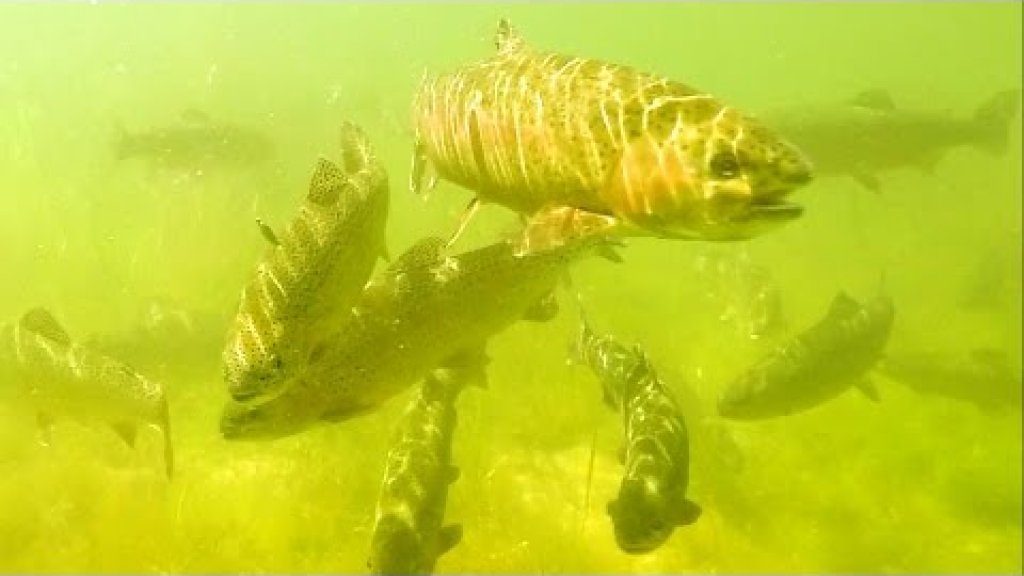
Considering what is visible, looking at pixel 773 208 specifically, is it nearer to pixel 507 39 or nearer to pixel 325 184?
pixel 325 184

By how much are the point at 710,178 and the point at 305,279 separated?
7.11 ft

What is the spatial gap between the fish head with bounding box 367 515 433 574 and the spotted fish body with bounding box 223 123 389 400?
146cm

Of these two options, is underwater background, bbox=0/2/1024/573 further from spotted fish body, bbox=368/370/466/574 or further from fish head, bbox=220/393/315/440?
fish head, bbox=220/393/315/440

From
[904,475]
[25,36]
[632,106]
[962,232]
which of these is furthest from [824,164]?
[25,36]

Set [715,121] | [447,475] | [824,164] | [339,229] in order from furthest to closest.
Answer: [824,164] → [447,475] → [339,229] → [715,121]

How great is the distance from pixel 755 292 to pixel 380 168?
6937 millimetres

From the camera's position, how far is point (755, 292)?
35.3 feet

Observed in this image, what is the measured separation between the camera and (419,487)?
215 inches

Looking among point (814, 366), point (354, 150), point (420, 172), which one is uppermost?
point (354, 150)

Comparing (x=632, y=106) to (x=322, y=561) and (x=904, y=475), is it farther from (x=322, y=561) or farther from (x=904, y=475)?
(x=904, y=475)

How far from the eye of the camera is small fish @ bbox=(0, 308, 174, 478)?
6082mm

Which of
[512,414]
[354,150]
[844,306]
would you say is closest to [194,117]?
[512,414]

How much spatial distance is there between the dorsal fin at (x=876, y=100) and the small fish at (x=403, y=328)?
8.28m

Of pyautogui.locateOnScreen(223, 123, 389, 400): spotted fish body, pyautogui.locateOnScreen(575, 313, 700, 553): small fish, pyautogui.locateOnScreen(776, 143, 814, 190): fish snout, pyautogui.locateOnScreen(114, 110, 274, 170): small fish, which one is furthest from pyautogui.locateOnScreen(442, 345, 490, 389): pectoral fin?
pyautogui.locateOnScreen(114, 110, 274, 170): small fish
